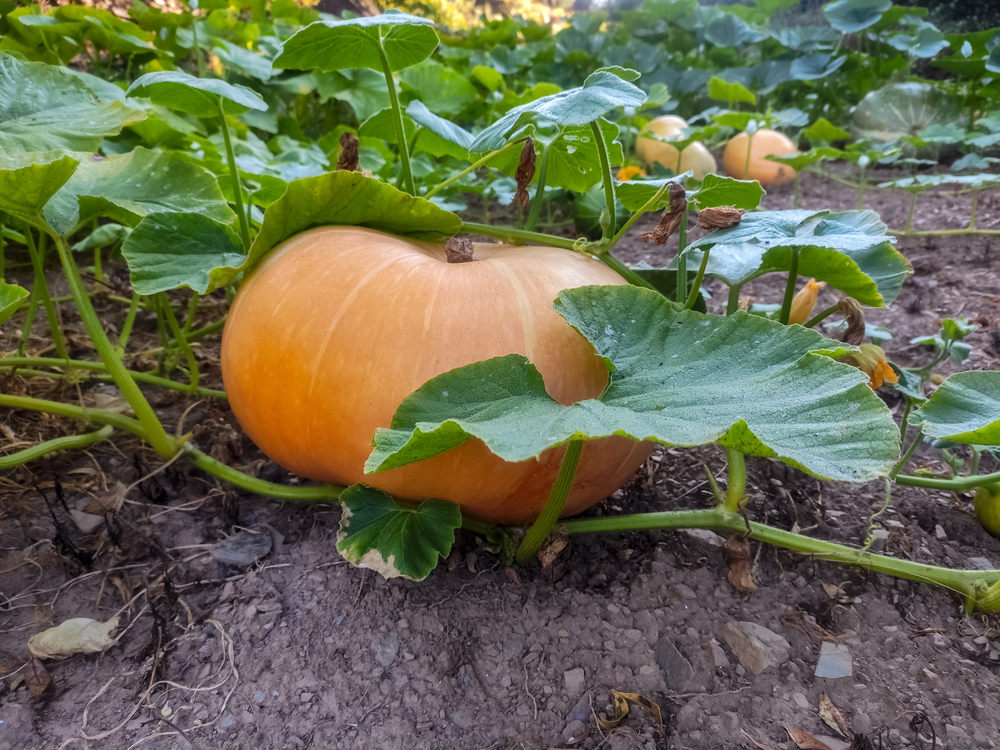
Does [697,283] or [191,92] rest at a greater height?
[191,92]

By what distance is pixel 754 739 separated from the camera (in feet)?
2.09

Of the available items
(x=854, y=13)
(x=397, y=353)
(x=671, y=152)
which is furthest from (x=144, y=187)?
(x=854, y=13)

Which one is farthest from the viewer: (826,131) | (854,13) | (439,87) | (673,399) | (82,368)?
(854,13)

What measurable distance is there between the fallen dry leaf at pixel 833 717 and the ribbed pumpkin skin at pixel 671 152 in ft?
6.43

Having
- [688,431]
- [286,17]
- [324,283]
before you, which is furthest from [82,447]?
[286,17]

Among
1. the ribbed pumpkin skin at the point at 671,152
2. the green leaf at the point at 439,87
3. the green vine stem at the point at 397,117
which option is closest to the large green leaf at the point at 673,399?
the green vine stem at the point at 397,117

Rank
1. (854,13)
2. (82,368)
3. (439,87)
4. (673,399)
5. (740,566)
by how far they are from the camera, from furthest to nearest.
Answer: (854,13)
(439,87)
(82,368)
(740,566)
(673,399)

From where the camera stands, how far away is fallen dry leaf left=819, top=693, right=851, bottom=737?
646mm

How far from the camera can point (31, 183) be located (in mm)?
701

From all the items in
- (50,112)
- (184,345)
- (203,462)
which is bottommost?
(203,462)

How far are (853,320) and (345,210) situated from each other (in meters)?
0.69

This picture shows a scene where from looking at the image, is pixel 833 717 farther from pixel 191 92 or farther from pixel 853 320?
pixel 191 92

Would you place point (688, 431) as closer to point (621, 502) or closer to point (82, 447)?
point (621, 502)

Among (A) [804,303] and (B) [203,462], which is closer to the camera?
(B) [203,462]
